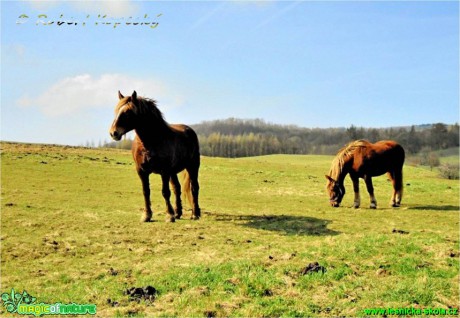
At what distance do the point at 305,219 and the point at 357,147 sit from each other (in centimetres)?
513

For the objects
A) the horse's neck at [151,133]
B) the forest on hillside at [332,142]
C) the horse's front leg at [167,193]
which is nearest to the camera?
the horse's neck at [151,133]

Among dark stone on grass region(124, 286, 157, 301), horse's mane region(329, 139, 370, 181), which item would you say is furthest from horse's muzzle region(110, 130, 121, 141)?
horse's mane region(329, 139, 370, 181)

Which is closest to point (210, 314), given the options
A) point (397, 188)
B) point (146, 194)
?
point (146, 194)

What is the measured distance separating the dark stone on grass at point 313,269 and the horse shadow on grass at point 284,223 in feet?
11.7

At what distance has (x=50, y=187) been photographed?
19328 mm

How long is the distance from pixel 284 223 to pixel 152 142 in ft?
16.0

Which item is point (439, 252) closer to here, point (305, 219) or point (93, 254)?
point (305, 219)

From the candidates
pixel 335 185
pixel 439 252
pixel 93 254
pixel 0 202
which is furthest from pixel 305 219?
pixel 0 202

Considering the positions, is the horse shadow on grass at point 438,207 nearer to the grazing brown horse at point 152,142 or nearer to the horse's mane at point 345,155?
the horse's mane at point 345,155

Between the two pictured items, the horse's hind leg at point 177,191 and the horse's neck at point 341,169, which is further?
the horse's neck at point 341,169

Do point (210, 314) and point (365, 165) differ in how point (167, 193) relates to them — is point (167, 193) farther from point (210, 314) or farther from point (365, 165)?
point (365, 165)

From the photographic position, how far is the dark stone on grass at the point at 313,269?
672 centimetres

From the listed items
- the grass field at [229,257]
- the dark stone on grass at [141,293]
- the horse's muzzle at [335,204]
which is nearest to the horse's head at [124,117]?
the grass field at [229,257]

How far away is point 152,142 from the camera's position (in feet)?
37.0
